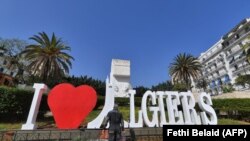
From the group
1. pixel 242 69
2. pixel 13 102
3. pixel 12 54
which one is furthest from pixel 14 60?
pixel 242 69

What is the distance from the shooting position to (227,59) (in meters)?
75.4

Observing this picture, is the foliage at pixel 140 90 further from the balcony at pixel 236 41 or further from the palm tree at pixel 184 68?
the balcony at pixel 236 41

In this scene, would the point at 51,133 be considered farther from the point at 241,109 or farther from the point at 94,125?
the point at 241,109

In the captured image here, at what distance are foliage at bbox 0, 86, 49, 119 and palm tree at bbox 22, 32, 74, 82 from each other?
14.5 meters

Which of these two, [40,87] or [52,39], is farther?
[52,39]

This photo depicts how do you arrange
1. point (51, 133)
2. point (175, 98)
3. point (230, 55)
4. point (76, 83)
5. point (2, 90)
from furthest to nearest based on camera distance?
point (230, 55) < point (76, 83) < point (2, 90) < point (175, 98) < point (51, 133)

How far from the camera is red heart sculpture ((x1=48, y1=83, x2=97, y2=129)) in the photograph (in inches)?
439

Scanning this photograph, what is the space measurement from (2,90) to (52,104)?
860 cm

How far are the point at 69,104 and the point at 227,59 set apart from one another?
76.4 m

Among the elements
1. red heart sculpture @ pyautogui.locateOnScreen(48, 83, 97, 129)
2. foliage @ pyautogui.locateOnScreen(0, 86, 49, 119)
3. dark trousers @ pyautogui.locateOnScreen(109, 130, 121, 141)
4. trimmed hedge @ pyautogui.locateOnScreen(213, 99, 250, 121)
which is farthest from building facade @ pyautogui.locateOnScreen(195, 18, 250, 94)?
dark trousers @ pyautogui.locateOnScreen(109, 130, 121, 141)

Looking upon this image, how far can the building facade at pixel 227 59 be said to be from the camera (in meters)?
65.1

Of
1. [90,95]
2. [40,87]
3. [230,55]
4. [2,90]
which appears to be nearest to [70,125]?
[90,95]

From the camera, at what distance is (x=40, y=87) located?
11680 millimetres

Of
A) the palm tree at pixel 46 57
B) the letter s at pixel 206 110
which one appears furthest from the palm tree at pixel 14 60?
the letter s at pixel 206 110
